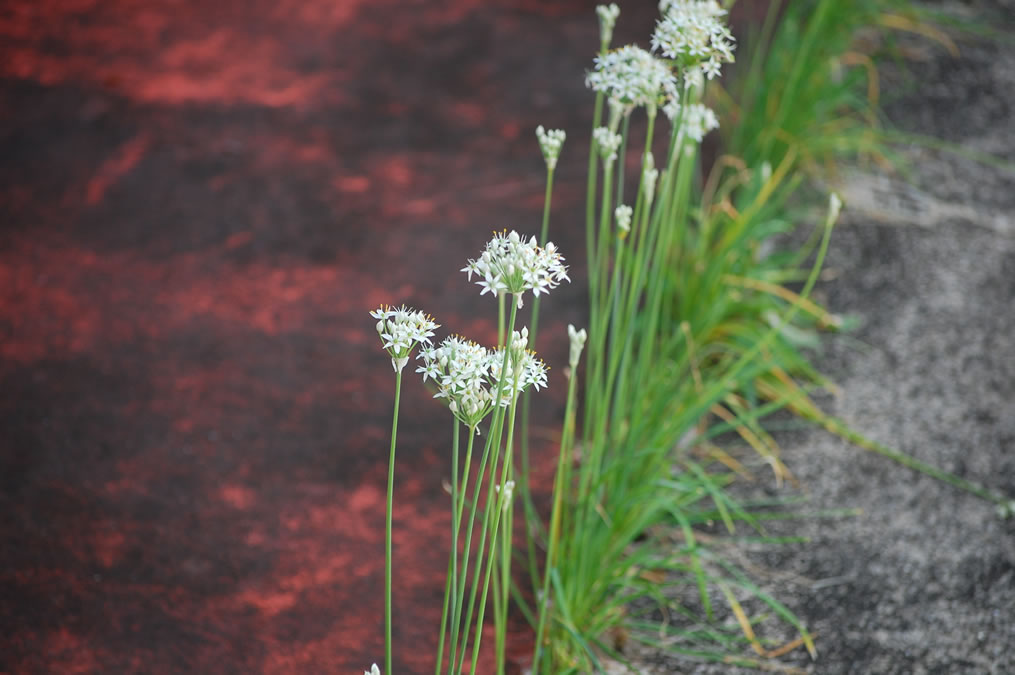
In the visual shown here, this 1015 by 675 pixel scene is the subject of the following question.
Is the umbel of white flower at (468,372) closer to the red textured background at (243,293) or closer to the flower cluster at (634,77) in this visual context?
the flower cluster at (634,77)

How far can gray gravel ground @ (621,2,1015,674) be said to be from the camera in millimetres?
1797

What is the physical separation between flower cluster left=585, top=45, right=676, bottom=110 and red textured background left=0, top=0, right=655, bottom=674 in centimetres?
100

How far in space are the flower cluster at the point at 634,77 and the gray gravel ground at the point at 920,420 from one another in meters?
1.01

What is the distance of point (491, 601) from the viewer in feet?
5.95

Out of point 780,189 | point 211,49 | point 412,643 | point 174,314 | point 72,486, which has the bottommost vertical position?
point 412,643

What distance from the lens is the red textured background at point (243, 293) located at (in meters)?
1.77

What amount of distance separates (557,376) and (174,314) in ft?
3.27

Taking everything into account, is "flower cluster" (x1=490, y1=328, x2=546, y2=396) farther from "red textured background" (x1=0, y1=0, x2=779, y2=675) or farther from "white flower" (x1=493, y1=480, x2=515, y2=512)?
"red textured background" (x1=0, y1=0, x2=779, y2=675)

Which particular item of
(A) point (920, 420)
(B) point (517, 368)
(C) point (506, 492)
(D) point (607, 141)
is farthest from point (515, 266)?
(A) point (920, 420)

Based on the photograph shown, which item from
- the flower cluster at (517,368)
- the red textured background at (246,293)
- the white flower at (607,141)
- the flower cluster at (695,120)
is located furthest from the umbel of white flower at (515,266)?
the red textured background at (246,293)

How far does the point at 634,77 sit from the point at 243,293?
145 centimetres

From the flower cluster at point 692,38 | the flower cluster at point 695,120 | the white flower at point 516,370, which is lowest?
the white flower at point 516,370

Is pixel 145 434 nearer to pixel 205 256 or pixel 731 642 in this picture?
pixel 205 256

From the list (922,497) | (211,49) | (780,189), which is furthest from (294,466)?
(211,49)
